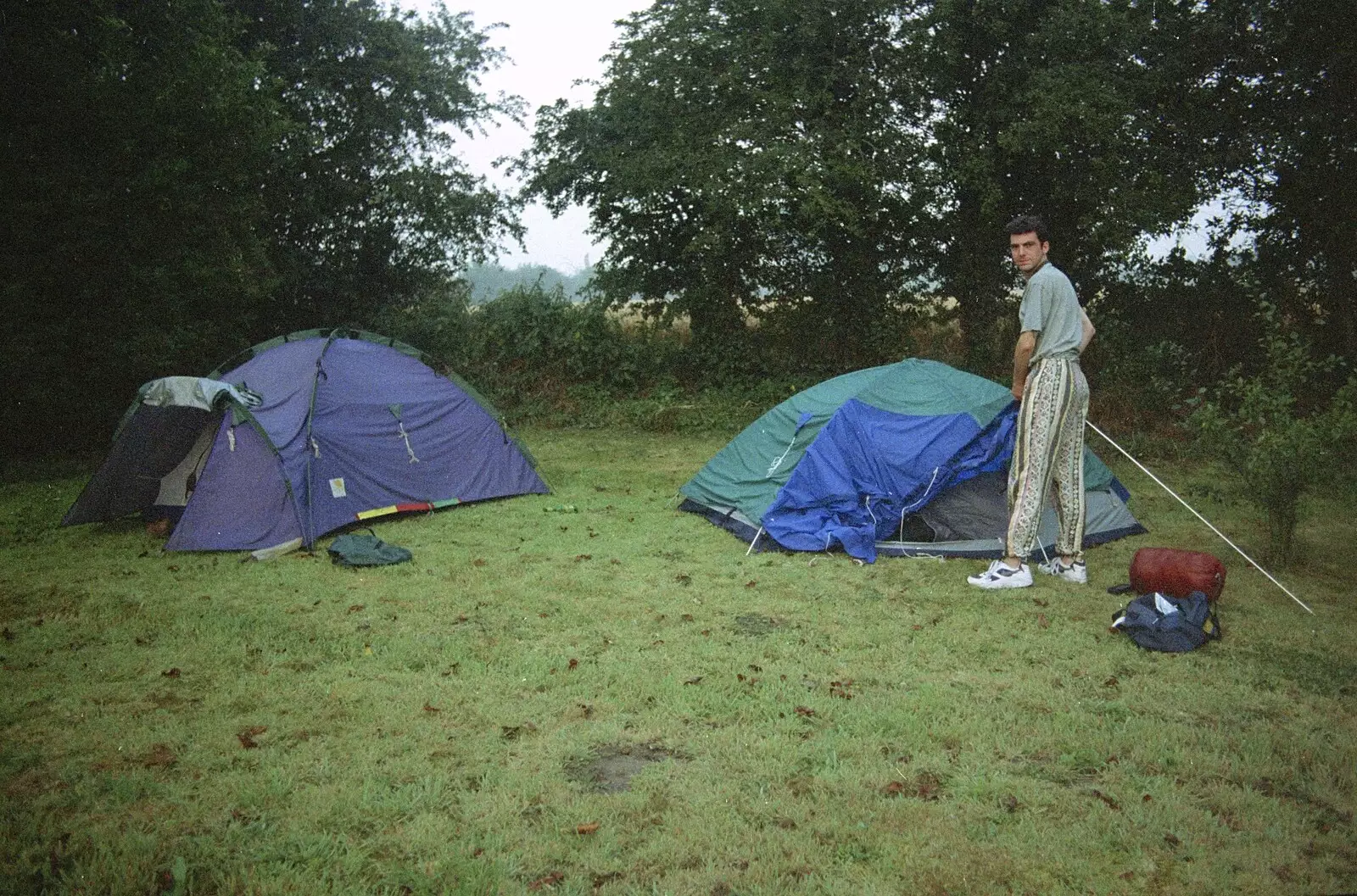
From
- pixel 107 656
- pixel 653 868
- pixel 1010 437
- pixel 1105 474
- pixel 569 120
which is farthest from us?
pixel 569 120

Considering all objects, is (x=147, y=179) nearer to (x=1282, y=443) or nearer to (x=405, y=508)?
(x=405, y=508)

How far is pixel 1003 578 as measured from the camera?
5820mm

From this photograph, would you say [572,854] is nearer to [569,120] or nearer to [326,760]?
[326,760]

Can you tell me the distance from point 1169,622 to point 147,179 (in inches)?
412

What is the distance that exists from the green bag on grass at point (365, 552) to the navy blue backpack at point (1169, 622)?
4.54 meters

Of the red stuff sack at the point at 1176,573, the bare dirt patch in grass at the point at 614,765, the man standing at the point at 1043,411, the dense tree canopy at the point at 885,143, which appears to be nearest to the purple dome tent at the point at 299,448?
the bare dirt patch in grass at the point at 614,765

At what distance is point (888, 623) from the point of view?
5.23 metres

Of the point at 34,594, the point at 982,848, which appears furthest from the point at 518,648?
the point at 34,594

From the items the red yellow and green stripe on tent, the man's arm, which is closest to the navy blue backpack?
the man's arm

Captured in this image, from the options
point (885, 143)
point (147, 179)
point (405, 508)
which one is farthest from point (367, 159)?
point (405, 508)

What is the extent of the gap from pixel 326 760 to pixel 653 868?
57.2 inches

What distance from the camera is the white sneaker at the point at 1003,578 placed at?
5.81 meters

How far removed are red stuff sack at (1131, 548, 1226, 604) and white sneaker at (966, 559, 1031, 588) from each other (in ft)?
1.99

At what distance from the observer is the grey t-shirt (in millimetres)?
5637
